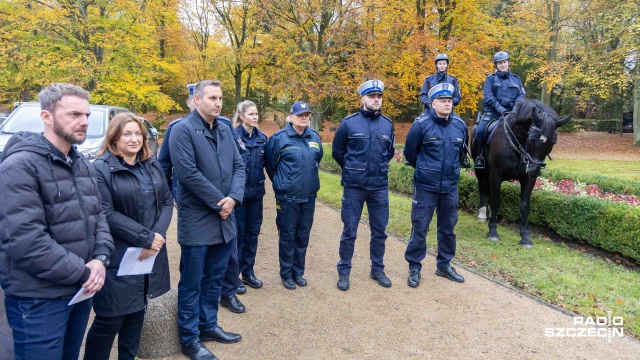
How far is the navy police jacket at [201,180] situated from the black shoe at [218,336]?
0.85m

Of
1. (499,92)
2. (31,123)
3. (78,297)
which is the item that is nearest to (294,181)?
(78,297)

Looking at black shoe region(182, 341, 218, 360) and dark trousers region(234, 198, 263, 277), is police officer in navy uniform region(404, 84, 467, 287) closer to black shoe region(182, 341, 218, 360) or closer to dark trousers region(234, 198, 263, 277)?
dark trousers region(234, 198, 263, 277)

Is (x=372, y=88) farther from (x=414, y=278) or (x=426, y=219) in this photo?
(x=414, y=278)

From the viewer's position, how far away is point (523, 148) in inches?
251

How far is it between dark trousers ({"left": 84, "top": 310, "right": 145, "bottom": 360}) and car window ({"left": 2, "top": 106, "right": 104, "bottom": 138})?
6.86 metres

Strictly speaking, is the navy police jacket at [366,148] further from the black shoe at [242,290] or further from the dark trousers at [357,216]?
the black shoe at [242,290]

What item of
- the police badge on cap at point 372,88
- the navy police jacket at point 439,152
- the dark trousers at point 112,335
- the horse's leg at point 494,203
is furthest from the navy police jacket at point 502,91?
the dark trousers at point 112,335

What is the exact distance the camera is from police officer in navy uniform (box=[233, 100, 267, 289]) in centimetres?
479

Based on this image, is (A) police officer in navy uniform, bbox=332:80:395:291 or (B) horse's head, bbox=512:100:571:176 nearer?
(A) police officer in navy uniform, bbox=332:80:395:291

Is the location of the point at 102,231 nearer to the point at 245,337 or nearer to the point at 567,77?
the point at 245,337

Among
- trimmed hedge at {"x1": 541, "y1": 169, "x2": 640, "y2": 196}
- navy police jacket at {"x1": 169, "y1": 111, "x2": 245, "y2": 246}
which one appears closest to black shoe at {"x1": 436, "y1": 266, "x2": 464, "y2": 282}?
navy police jacket at {"x1": 169, "y1": 111, "x2": 245, "y2": 246}

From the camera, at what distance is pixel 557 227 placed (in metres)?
6.73

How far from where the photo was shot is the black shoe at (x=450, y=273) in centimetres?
512

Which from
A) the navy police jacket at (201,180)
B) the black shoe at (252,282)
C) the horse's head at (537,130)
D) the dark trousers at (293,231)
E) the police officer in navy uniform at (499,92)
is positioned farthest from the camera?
the police officer in navy uniform at (499,92)
